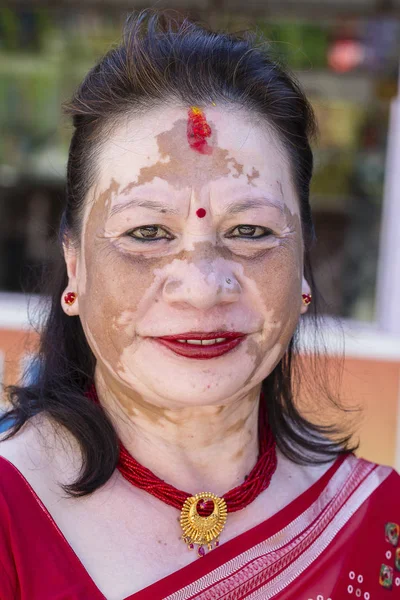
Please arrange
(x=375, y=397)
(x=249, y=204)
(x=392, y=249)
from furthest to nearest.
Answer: (x=392, y=249), (x=375, y=397), (x=249, y=204)

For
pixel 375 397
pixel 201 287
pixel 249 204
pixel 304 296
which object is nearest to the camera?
pixel 201 287

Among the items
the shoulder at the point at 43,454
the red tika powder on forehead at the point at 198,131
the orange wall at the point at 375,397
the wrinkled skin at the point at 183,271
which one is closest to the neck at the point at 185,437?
the wrinkled skin at the point at 183,271

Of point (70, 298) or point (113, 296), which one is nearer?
point (113, 296)

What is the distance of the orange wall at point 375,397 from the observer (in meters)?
3.75

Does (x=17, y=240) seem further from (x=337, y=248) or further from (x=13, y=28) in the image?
(x=337, y=248)

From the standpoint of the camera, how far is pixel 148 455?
180cm

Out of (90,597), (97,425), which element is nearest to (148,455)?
(97,425)

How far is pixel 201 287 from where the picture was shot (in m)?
1.60

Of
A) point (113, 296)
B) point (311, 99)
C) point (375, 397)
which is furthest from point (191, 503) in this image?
point (311, 99)

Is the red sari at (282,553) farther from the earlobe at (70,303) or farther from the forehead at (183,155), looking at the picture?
the forehead at (183,155)

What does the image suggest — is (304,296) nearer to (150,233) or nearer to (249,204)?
(249,204)

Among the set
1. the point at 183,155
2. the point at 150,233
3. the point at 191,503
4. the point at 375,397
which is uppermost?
the point at 183,155

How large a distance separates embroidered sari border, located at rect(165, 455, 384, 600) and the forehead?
72 cm

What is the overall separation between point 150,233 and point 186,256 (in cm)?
9
